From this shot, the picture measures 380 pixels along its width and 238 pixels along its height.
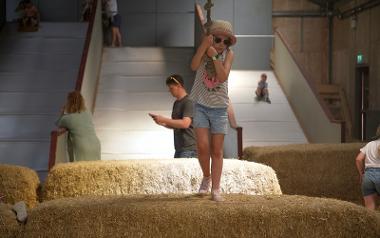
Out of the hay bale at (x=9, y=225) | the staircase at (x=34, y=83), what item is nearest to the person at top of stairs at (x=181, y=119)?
the hay bale at (x=9, y=225)

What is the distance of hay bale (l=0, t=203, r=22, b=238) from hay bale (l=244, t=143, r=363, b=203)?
203 inches

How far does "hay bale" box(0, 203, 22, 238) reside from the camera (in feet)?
16.4

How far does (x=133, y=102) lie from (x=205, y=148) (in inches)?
366

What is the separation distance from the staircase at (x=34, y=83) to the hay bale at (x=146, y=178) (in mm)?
3937

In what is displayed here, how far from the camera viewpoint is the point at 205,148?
5.62 meters

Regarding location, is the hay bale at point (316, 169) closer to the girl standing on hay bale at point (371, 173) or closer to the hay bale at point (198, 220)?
the girl standing on hay bale at point (371, 173)

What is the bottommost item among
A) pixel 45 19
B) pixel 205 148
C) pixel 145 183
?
pixel 145 183

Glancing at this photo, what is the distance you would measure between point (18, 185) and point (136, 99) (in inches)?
279

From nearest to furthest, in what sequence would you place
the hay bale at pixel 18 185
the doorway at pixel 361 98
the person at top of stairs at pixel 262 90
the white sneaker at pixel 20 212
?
1. the white sneaker at pixel 20 212
2. the hay bale at pixel 18 185
3. the person at top of stairs at pixel 262 90
4. the doorway at pixel 361 98

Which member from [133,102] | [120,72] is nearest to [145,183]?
[133,102]

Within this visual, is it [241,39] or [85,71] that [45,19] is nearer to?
[241,39]

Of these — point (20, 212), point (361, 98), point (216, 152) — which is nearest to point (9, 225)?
point (20, 212)

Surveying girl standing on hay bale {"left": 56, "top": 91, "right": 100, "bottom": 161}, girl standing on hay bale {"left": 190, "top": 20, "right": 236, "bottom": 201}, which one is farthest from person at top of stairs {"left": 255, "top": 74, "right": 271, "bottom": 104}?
girl standing on hay bale {"left": 190, "top": 20, "right": 236, "bottom": 201}

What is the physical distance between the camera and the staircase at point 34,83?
12562mm
